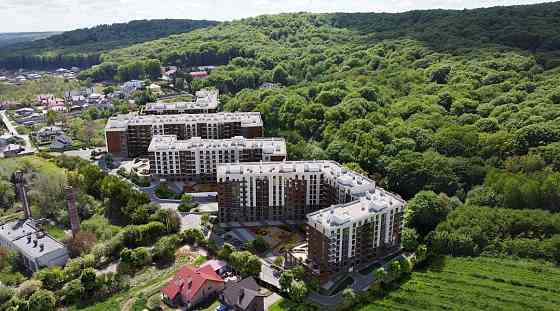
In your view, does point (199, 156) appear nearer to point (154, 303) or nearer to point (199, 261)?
point (199, 261)

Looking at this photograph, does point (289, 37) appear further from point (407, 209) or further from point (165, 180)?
point (407, 209)

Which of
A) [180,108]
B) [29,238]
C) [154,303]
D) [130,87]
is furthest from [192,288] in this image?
[130,87]

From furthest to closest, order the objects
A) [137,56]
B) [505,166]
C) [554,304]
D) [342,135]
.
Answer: [137,56]
[342,135]
[505,166]
[554,304]

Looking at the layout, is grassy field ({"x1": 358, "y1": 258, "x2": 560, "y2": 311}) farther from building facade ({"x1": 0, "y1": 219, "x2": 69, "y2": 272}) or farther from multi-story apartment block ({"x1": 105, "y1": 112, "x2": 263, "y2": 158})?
multi-story apartment block ({"x1": 105, "y1": 112, "x2": 263, "y2": 158})

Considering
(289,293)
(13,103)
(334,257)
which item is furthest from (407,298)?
(13,103)

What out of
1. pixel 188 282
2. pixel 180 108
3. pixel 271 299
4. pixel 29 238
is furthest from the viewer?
pixel 180 108
